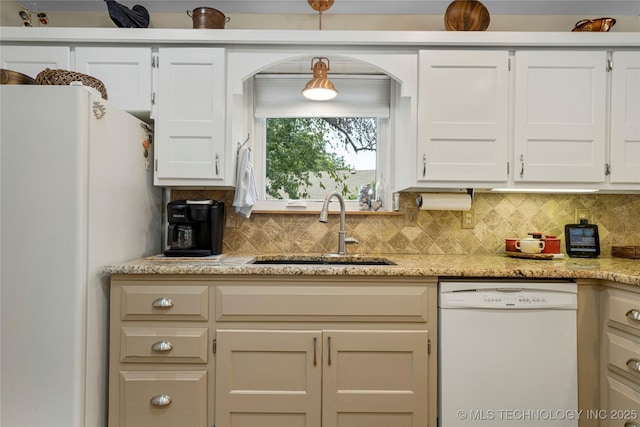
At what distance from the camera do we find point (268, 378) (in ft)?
5.14

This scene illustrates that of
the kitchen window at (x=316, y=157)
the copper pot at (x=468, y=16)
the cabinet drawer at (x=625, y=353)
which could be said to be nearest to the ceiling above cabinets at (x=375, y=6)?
the copper pot at (x=468, y=16)

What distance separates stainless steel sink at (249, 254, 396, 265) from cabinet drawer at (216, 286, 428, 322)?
1.65 feet

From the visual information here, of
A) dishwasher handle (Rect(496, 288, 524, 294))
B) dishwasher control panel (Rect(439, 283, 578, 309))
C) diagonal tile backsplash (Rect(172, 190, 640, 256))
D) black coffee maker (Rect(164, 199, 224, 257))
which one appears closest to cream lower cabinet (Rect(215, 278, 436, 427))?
dishwasher control panel (Rect(439, 283, 578, 309))

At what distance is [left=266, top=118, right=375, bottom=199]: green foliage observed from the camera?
2469mm

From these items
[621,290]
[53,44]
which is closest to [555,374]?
[621,290]

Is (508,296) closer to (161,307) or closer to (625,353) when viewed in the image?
(625,353)

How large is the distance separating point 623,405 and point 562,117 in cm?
140

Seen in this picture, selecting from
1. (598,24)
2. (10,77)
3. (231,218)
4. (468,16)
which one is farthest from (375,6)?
(10,77)

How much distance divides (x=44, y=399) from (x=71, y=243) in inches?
25.6

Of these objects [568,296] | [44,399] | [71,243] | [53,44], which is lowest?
[44,399]

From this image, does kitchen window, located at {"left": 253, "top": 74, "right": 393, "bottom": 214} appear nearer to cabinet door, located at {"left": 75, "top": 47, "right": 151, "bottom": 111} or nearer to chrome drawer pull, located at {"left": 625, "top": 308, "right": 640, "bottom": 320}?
cabinet door, located at {"left": 75, "top": 47, "right": 151, "bottom": 111}

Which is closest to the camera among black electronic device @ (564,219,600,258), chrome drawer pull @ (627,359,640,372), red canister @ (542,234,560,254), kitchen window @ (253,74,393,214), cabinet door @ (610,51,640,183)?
chrome drawer pull @ (627,359,640,372)

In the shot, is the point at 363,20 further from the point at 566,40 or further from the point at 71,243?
the point at 71,243

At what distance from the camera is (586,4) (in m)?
2.18
